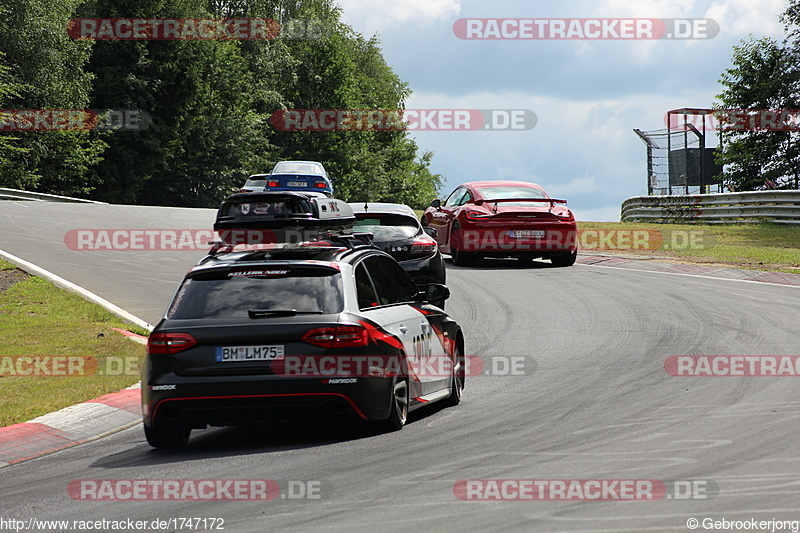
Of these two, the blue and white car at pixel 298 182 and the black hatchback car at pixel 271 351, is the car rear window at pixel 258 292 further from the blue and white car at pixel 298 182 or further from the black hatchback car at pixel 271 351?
the blue and white car at pixel 298 182

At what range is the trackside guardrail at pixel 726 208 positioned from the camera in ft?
109

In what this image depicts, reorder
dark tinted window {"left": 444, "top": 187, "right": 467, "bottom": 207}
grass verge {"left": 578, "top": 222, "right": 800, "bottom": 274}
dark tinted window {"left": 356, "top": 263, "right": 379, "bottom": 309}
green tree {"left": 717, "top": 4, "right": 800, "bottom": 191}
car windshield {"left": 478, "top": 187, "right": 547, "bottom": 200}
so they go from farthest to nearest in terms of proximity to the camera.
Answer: green tree {"left": 717, "top": 4, "right": 800, "bottom": 191}, dark tinted window {"left": 444, "top": 187, "right": 467, "bottom": 207}, grass verge {"left": 578, "top": 222, "right": 800, "bottom": 274}, car windshield {"left": 478, "top": 187, "right": 547, "bottom": 200}, dark tinted window {"left": 356, "top": 263, "right": 379, "bottom": 309}

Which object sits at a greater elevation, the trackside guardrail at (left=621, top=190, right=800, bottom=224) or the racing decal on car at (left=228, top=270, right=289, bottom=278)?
the trackside guardrail at (left=621, top=190, right=800, bottom=224)

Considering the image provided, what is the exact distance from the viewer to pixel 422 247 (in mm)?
15773

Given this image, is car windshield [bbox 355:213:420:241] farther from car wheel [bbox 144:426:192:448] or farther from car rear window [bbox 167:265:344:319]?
car wheel [bbox 144:426:192:448]

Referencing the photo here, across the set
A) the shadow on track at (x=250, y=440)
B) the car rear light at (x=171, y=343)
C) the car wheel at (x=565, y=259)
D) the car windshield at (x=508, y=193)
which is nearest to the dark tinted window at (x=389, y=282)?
the shadow on track at (x=250, y=440)

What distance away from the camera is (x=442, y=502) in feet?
18.6

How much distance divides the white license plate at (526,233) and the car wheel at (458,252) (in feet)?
3.68

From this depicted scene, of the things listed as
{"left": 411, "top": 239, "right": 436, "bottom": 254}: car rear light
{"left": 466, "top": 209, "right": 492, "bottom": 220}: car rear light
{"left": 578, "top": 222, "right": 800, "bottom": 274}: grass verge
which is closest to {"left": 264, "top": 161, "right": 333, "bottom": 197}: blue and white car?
{"left": 578, "top": 222, "right": 800, "bottom": 274}: grass verge

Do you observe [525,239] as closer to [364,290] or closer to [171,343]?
[364,290]

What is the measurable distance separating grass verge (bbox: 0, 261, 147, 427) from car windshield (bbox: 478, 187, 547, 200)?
891 centimetres

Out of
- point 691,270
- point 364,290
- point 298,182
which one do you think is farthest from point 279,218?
point 298,182

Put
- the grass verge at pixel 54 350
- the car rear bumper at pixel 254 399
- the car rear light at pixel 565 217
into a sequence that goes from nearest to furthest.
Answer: the car rear bumper at pixel 254 399 → the grass verge at pixel 54 350 → the car rear light at pixel 565 217

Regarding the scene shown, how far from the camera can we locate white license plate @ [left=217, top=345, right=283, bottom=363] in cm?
747
